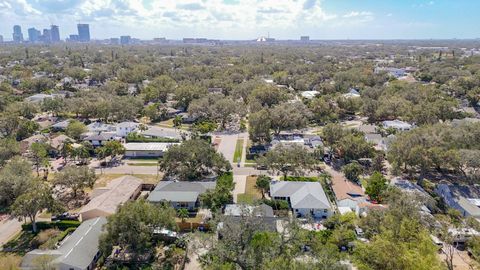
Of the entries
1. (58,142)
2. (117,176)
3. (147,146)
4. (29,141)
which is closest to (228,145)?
(147,146)

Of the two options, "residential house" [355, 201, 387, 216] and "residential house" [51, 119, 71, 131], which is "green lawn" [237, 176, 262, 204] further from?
"residential house" [51, 119, 71, 131]

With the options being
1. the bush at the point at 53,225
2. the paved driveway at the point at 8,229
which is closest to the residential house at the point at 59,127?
the paved driveway at the point at 8,229

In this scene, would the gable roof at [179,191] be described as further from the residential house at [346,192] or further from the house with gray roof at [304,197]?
the residential house at [346,192]

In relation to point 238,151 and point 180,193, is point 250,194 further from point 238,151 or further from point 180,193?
point 238,151

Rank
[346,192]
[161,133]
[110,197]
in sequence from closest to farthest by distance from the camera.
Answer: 1. [110,197]
2. [346,192]
3. [161,133]

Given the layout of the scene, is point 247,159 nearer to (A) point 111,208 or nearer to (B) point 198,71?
(A) point 111,208

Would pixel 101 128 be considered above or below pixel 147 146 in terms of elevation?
above
